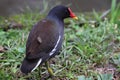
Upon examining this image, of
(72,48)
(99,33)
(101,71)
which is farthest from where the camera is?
(99,33)

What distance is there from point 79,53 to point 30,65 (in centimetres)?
98

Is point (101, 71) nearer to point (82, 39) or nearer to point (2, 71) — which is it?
point (82, 39)

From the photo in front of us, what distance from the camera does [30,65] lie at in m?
3.90

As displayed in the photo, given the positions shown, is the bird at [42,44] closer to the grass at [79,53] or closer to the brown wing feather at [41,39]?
the brown wing feather at [41,39]

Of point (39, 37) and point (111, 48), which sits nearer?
point (39, 37)

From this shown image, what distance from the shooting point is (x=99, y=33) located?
5250mm

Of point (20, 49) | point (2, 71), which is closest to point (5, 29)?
point (20, 49)

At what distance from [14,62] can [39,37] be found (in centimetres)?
61

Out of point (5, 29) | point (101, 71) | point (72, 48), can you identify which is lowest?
point (101, 71)

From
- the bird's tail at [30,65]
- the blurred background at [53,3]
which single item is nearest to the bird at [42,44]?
the bird's tail at [30,65]

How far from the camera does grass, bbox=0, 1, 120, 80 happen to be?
4367 millimetres

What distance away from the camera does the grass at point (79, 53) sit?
14.3 ft

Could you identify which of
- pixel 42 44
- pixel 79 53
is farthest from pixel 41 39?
pixel 79 53

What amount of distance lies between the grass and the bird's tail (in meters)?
0.36
